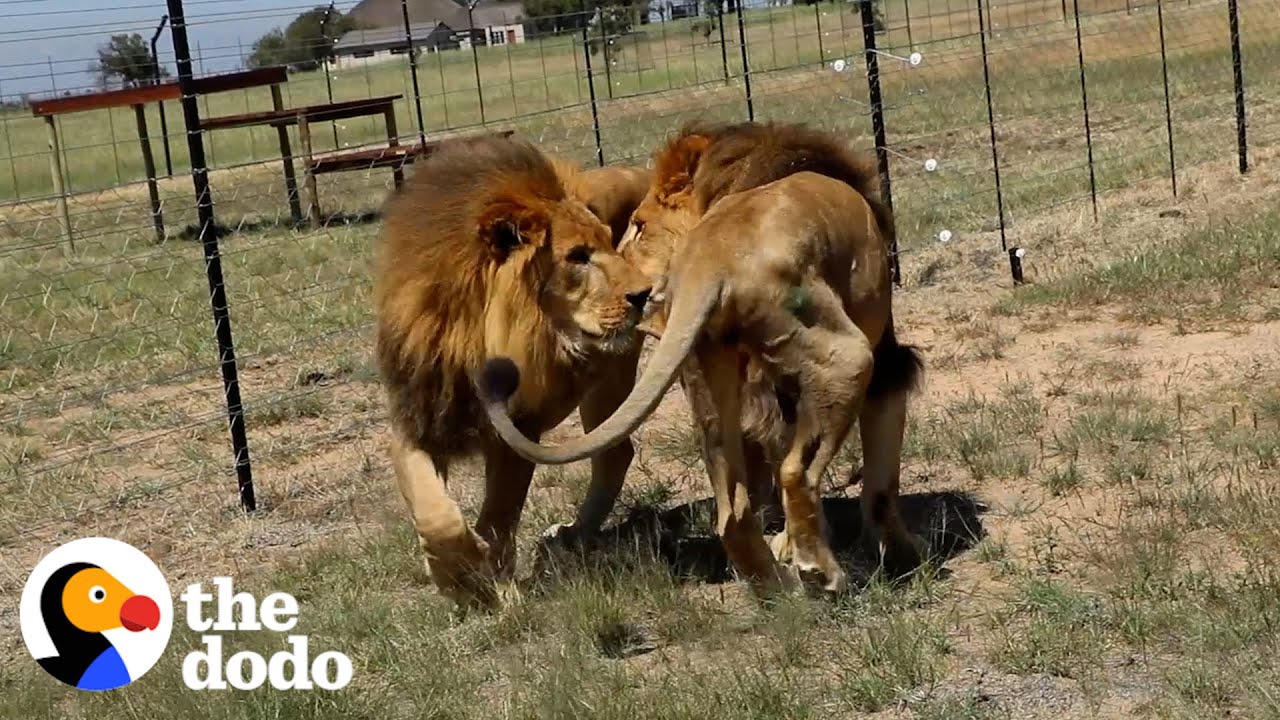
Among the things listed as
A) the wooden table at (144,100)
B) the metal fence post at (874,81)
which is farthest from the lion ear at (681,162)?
the wooden table at (144,100)

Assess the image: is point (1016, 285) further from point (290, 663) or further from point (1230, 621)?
point (290, 663)

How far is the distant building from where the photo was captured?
48.8 ft

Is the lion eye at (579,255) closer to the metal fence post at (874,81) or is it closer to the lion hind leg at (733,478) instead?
the lion hind leg at (733,478)

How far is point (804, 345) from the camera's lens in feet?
16.0

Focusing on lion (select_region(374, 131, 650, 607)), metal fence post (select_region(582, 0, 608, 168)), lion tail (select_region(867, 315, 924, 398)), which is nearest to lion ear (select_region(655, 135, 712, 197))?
lion (select_region(374, 131, 650, 607))

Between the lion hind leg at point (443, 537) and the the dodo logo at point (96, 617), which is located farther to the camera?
the lion hind leg at point (443, 537)

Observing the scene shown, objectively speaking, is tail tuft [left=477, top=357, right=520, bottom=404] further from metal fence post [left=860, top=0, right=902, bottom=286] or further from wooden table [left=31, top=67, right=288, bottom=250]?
wooden table [left=31, top=67, right=288, bottom=250]

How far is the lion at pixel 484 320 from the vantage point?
204 inches

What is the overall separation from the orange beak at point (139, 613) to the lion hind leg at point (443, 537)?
855mm

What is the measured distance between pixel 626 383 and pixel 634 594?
3.29 feet

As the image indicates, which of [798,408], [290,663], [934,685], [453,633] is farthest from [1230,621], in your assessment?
[290,663]

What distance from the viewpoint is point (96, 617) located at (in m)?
4.88

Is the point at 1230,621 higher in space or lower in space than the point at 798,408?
lower

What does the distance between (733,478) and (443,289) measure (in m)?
1.12
